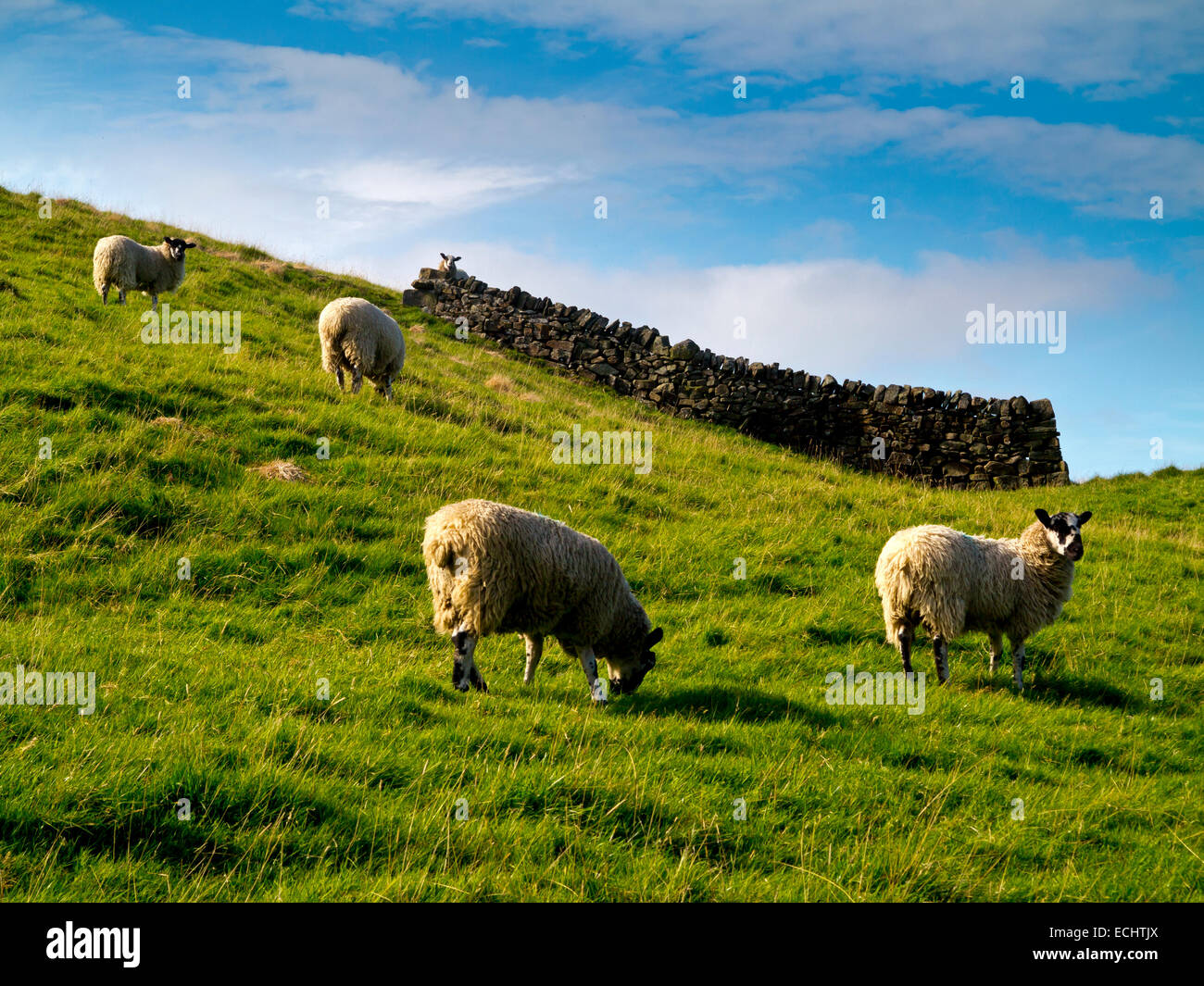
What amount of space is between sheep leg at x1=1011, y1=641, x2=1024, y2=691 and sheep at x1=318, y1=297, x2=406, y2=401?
11.5 m

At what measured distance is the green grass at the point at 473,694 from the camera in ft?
15.0

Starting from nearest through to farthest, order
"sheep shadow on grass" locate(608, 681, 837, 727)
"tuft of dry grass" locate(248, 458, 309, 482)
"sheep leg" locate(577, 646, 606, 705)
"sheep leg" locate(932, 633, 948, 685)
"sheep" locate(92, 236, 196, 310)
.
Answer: "sheep shadow on grass" locate(608, 681, 837, 727) < "sheep leg" locate(577, 646, 606, 705) < "sheep leg" locate(932, 633, 948, 685) < "tuft of dry grass" locate(248, 458, 309, 482) < "sheep" locate(92, 236, 196, 310)

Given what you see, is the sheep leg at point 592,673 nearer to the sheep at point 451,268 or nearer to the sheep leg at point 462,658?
the sheep leg at point 462,658

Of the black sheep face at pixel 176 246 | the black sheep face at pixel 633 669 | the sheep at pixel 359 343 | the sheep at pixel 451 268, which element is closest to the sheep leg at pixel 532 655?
the black sheep face at pixel 633 669

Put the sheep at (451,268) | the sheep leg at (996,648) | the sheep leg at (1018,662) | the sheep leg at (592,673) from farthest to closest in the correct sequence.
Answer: the sheep at (451,268)
the sheep leg at (996,648)
the sheep leg at (1018,662)
the sheep leg at (592,673)

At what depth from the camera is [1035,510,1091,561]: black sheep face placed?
9352 millimetres

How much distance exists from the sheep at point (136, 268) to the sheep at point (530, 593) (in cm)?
1385

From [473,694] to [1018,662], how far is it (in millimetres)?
6220

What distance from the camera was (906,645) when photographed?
29.9 feet

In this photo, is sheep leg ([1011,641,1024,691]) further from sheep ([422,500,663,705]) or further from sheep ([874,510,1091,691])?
sheep ([422,500,663,705])

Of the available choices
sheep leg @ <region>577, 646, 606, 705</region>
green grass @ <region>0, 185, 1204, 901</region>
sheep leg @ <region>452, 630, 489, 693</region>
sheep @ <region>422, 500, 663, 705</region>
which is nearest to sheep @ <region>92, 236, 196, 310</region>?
green grass @ <region>0, 185, 1204, 901</region>

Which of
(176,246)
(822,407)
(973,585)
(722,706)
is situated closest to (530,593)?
(722,706)

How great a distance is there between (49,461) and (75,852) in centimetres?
780

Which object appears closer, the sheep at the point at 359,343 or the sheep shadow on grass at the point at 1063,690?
the sheep shadow on grass at the point at 1063,690
